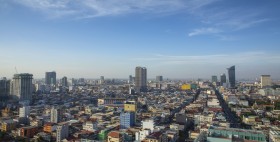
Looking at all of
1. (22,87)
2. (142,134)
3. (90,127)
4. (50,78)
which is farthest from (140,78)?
(142,134)

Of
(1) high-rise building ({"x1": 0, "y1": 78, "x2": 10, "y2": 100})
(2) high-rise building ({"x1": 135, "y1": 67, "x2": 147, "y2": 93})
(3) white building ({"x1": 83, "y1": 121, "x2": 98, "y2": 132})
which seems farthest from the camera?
(2) high-rise building ({"x1": 135, "y1": 67, "x2": 147, "y2": 93})

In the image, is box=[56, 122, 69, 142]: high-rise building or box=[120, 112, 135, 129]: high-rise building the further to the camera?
box=[120, 112, 135, 129]: high-rise building

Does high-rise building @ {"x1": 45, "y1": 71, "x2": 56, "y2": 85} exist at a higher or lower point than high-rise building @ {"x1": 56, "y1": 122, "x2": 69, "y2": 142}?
higher

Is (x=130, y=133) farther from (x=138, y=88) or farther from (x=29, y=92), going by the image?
(x=138, y=88)

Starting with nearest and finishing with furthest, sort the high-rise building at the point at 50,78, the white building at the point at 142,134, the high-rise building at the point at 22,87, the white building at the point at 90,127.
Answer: the white building at the point at 142,134 → the white building at the point at 90,127 → the high-rise building at the point at 22,87 → the high-rise building at the point at 50,78

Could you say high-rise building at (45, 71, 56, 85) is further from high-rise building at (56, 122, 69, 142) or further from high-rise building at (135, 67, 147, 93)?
high-rise building at (56, 122, 69, 142)

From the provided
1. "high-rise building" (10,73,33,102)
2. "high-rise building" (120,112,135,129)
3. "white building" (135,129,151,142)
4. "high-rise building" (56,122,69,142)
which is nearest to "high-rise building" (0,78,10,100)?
"high-rise building" (10,73,33,102)

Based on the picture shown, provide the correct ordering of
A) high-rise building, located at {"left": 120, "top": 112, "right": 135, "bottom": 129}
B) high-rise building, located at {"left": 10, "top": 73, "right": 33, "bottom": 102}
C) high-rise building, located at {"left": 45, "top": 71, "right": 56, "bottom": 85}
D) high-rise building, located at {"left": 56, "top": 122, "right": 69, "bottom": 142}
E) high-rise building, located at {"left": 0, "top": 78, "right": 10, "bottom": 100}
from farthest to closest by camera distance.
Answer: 1. high-rise building, located at {"left": 45, "top": 71, "right": 56, "bottom": 85}
2. high-rise building, located at {"left": 0, "top": 78, "right": 10, "bottom": 100}
3. high-rise building, located at {"left": 10, "top": 73, "right": 33, "bottom": 102}
4. high-rise building, located at {"left": 120, "top": 112, "right": 135, "bottom": 129}
5. high-rise building, located at {"left": 56, "top": 122, "right": 69, "bottom": 142}

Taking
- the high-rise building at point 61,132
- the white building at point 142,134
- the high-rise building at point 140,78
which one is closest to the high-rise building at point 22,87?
the high-rise building at point 61,132

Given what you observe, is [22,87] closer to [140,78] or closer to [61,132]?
[61,132]

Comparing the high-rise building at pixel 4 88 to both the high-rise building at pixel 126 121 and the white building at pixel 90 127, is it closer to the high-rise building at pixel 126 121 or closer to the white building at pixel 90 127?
the white building at pixel 90 127
